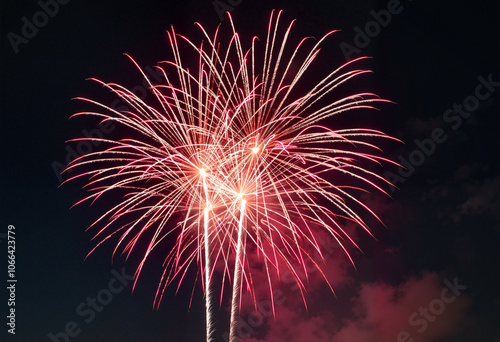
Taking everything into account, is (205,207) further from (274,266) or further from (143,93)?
(143,93)

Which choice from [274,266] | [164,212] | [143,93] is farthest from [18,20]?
[274,266]
